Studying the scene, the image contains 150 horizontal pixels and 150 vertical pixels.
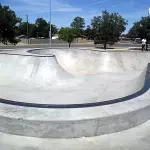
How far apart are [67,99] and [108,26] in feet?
74.5

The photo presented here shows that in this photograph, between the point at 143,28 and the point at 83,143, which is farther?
the point at 143,28

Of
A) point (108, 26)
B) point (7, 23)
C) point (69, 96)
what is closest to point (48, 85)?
point (69, 96)

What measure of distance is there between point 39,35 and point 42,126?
7666cm

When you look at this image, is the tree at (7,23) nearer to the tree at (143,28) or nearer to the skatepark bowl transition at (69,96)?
the skatepark bowl transition at (69,96)

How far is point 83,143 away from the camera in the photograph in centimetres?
380

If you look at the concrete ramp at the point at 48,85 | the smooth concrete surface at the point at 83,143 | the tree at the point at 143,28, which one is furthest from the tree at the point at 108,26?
the smooth concrete surface at the point at 83,143

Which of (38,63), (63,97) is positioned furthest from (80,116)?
(38,63)

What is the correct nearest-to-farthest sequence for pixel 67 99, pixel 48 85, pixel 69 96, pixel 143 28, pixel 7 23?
1. pixel 67 99
2. pixel 69 96
3. pixel 48 85
4. pixel 7 23
5. pixel 143 28

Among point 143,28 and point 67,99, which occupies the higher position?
point 143,28

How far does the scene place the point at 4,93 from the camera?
24.5 ft

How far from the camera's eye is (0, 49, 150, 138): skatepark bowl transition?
394 cm

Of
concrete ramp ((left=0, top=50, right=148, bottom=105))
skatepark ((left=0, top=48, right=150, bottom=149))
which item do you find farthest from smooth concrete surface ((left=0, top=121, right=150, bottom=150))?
concrete ramp ((left=0, top=50, right=148, bottom=105))

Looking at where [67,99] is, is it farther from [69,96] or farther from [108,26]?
[108,26]

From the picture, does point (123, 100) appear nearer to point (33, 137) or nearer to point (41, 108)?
point (41, 108)
